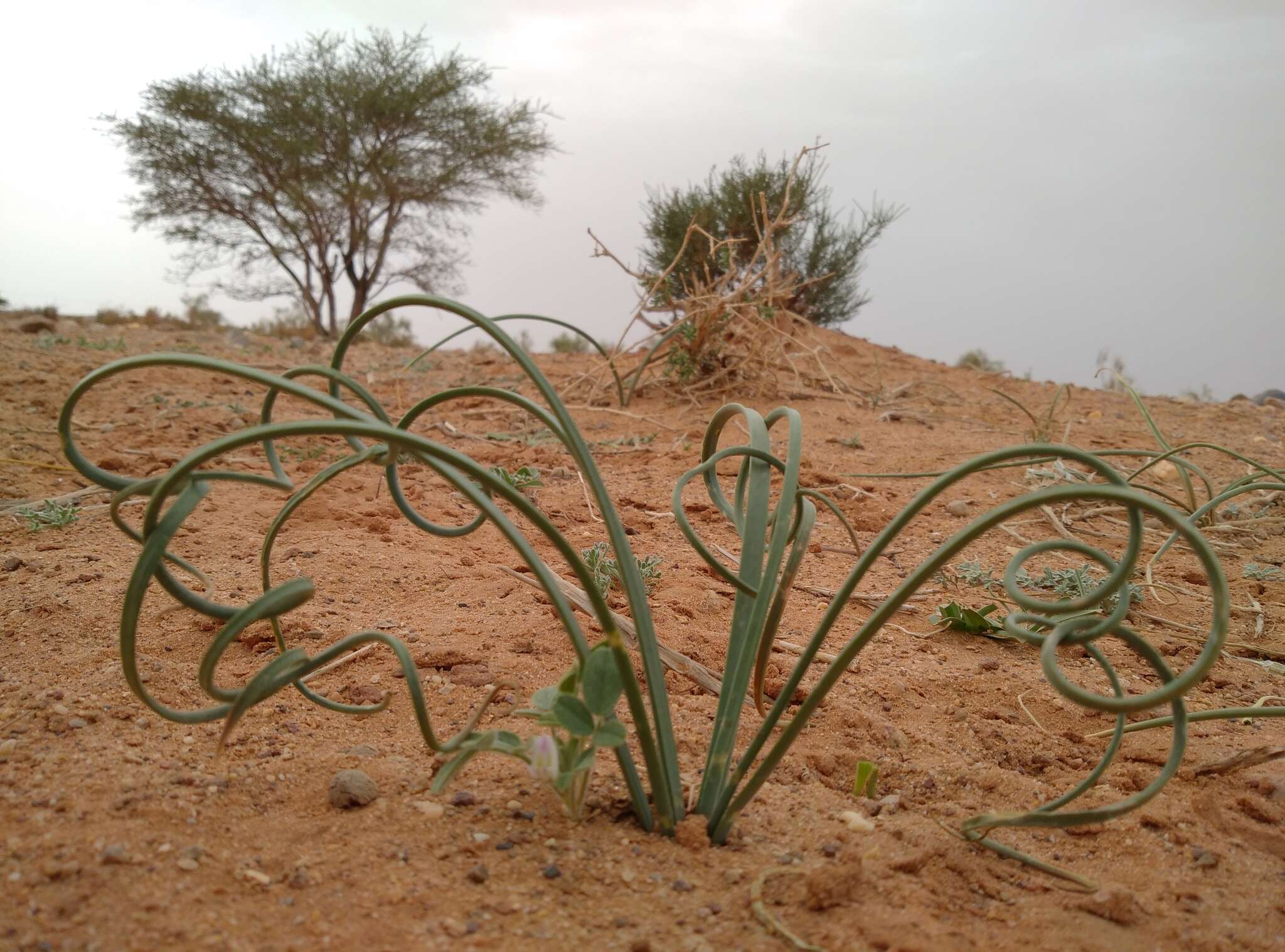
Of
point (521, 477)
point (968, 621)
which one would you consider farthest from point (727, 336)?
point (968, 621)

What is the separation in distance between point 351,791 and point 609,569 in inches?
29.7

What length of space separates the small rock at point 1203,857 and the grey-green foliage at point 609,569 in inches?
34.6

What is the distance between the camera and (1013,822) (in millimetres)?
914

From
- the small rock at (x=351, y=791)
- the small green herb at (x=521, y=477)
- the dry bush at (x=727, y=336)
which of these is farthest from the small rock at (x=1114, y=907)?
the dry bush at (x=727, y=336)

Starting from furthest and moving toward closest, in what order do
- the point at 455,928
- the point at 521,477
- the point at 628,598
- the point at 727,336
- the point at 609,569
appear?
1. the point at 727,336
2. the point at 521,477
3. the point at 609,569
4. the point at 628,598
5. the point at 455,928

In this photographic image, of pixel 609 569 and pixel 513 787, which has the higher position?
pixel 609 569

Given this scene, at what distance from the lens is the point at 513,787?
102cm

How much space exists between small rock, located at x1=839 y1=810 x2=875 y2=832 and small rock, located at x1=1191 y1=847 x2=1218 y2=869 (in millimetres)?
394

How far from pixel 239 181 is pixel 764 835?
41.8 ft

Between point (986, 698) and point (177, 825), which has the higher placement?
point (986, 698)

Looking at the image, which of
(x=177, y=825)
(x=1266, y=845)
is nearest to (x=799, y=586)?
Answer: (x=1266, y=845)

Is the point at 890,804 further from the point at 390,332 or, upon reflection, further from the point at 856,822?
the point at 390,332

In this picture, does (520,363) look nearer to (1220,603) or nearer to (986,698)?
(1220,603)

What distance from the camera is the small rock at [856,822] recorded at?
3.37ft
